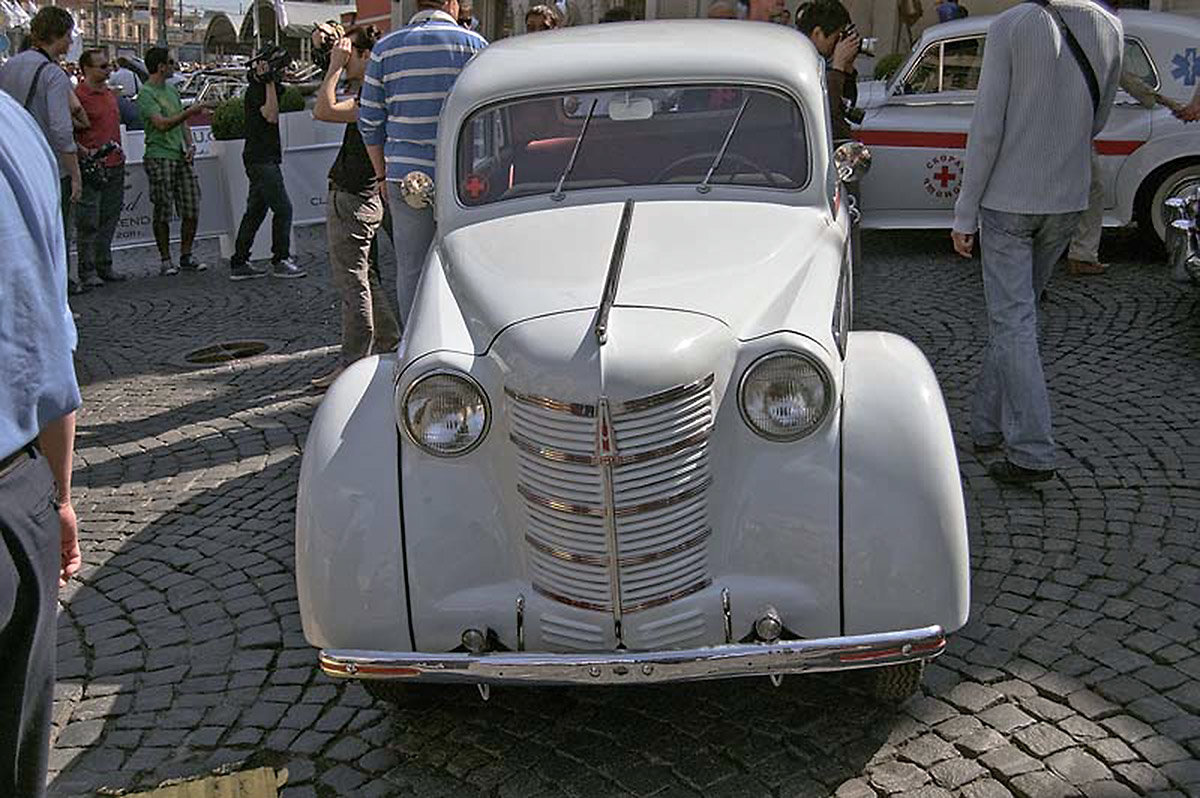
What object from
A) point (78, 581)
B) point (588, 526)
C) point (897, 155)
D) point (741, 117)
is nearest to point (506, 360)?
point (588, 526)

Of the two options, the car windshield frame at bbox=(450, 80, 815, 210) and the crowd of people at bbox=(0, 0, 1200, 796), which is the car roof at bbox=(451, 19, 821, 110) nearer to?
the car windshield frame at bbox=(450, 80, 815, 210)

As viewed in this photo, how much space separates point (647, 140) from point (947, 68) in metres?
5.64

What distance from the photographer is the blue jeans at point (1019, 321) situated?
474cm

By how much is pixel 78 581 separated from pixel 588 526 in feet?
8.16

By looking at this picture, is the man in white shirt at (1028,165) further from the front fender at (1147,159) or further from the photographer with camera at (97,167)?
the photographer with camera at (97,167)

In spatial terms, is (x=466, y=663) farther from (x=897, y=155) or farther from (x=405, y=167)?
(x=897, y=155)

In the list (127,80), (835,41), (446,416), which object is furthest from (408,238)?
(127,80)

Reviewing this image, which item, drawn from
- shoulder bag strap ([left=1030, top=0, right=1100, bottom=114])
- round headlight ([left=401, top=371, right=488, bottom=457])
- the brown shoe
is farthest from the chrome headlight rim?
the brown shoe

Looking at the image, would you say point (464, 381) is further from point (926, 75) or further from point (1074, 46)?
point (926, 75)

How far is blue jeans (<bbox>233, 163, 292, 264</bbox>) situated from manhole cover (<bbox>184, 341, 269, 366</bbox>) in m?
2.12

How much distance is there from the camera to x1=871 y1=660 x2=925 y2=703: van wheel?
329 cm

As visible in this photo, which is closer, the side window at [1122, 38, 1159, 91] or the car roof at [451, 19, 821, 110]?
the car roof at [451, 19, 821, 110]

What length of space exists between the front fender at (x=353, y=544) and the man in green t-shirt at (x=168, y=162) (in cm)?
788

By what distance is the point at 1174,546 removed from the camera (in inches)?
171
